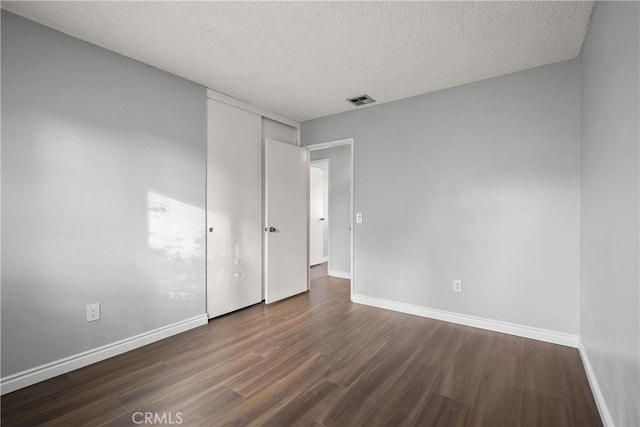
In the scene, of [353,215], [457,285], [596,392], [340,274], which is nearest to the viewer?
[596,392]

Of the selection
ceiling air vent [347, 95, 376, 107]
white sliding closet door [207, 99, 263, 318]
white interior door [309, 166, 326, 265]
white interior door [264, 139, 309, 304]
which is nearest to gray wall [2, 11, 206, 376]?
white sliding closet door [207, 99, 263, 318]

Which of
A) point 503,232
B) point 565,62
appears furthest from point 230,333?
point 565,62

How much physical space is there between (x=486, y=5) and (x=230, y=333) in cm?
327

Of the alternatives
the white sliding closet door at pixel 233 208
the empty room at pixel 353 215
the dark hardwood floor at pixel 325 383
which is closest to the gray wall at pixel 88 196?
the empty room at pixel 353 215

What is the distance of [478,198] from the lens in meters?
2.87

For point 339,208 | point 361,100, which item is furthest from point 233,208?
point 339,208

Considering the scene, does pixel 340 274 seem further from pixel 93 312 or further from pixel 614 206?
pixel 614 206

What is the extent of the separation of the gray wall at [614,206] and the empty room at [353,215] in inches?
0.9

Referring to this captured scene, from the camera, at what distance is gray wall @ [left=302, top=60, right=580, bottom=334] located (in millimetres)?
2487

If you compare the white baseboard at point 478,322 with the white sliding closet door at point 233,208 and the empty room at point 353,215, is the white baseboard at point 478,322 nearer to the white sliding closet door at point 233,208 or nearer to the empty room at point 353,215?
the empty room at point 353,215

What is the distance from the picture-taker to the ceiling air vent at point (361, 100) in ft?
10.9

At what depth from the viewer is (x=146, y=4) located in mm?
1802

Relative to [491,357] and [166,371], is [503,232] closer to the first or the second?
[491,357]

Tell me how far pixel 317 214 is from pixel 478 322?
3.78m
